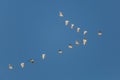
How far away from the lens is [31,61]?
108m

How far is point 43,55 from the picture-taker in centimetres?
10731

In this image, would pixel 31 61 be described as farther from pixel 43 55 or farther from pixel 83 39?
pixel 83 39

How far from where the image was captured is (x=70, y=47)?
10800cm

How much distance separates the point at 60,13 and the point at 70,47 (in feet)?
18.3

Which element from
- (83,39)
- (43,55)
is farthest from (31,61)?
(83,39)

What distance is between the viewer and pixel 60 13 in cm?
10894

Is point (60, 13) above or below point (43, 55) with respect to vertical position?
above

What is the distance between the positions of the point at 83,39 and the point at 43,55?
6729 millimetres

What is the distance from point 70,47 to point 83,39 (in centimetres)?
240

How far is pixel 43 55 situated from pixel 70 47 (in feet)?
14.4

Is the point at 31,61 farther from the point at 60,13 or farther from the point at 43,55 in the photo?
the point at 60,13

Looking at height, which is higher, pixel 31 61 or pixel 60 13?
pixel 60 13

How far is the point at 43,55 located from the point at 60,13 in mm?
7197
